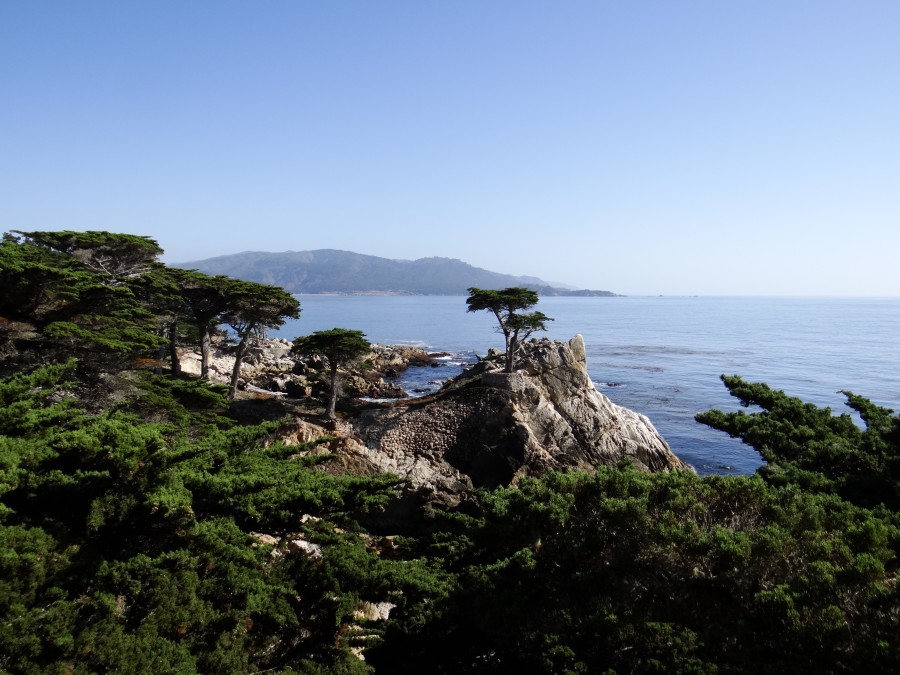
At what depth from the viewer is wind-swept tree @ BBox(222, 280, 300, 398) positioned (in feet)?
81.7

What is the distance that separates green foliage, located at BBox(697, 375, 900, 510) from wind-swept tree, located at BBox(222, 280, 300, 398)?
19364mm

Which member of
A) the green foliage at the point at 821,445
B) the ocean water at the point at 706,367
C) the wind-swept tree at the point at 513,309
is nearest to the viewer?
the green foliage at the point at 821,445

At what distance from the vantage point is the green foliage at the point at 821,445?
10.7 meters

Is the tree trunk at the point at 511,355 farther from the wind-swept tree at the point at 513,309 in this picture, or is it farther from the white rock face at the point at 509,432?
the white rock face at the point at 509,432

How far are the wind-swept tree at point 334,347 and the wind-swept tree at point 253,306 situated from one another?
183cm

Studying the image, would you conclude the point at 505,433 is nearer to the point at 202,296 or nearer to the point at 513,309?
the point at 513,309

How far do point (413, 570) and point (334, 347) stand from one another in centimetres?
1581

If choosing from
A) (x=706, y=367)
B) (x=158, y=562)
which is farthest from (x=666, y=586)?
(x=706, y=367)

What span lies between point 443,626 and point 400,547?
14.7 ft

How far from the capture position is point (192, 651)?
7375mm

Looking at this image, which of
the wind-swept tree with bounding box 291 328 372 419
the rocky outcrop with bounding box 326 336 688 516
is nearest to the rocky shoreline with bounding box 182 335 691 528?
the rocky outcrop with bounding box 326 336 688 516

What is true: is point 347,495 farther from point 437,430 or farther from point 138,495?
point 437,430

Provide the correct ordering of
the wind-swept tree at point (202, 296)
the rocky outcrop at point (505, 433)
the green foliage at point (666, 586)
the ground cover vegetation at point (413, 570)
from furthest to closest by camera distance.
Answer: the wind-swept tree at point (202, 296) < the rocky outcrop at point (505, 433) < the ground cover vegetation at point (413, 570) < the green foliage at point (666, 586)

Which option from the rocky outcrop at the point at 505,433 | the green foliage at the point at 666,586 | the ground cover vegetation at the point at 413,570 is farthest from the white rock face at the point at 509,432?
the green foliage at the point at 666,586
